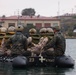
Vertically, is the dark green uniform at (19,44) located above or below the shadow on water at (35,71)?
above

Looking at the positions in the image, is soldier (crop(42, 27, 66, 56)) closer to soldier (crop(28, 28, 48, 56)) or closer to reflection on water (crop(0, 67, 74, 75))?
soldier (crop(28, 28, 48, 56))

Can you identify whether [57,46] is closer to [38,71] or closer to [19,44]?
[19,44]

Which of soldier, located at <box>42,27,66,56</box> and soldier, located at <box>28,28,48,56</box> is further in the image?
soldier, located at <box>28,28,48,56</box>

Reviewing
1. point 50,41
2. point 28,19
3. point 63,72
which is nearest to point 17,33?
point 50,41

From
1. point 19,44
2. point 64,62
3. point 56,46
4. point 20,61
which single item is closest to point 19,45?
point 19,44

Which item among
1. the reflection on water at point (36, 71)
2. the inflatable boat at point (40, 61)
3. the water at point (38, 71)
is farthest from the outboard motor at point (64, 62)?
the reflection on water at point (36, 71)

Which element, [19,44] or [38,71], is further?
[19,44]

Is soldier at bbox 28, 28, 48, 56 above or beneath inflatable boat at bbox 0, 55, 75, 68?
above

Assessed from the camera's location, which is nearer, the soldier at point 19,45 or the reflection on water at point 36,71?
the reflection on water at point 36,71

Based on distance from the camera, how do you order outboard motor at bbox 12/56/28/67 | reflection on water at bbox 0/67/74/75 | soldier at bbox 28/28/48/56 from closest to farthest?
reflection on water at bbox 0/67/74/75 → outboard motor at bbox 12/56/28/67 → soldier at bbox 28/28/48/56

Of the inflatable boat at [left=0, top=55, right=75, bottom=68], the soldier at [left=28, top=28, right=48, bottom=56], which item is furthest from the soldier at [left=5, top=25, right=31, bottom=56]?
the soldier at [left=28, top=28, right=48, bottom=56]

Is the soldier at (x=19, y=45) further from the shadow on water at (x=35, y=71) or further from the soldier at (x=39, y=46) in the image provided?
the shadow on water at (x=35, y=71)

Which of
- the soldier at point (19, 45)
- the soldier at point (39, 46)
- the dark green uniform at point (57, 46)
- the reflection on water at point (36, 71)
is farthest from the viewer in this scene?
the soldier at point (39, 46)

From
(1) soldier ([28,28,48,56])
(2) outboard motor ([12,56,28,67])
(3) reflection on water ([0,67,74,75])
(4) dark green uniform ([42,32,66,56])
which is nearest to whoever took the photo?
(3) reflection on water ([0,67,74,75])
